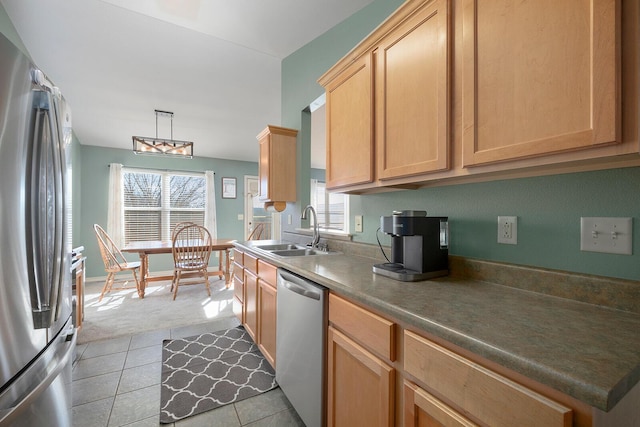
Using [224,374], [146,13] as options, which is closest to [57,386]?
[224,374]

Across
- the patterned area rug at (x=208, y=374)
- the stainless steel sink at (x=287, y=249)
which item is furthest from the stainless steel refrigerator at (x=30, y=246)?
the stainless steel sink at (x=287, y=249)

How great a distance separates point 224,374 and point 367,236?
4.68 feet

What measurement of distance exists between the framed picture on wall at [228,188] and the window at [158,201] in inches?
15.2

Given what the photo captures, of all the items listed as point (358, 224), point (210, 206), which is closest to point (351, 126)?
point (358, 224)

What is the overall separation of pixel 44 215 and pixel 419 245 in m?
1.49

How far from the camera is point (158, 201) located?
17.5ft

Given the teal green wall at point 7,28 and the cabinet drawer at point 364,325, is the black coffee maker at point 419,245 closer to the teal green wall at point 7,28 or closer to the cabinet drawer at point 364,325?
the cabinet drawer at point 364,325

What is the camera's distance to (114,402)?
166 cm

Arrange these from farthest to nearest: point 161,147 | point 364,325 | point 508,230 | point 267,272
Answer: point 161,147, point 267,272, point 508,230, point 364,325

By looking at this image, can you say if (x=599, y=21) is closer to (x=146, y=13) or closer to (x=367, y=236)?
(x=367, y=236)

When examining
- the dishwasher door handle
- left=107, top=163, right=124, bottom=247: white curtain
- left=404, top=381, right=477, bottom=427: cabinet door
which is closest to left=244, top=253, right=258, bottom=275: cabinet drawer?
the dishwasher door handle

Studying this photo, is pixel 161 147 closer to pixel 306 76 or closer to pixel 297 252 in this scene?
pixel 306 76

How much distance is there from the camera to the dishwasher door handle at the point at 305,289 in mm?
1268

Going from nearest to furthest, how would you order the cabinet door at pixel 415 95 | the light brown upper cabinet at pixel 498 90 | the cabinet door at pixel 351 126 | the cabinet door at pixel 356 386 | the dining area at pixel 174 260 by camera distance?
the light brown upper cabinet at pixel 498 90 < the cabinet door at pixel 356 386 < the cabinet door at pixel 415 95 < the cabinet door at pixel 351 126 < the dining area at pixel 174 260
